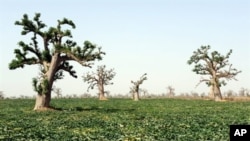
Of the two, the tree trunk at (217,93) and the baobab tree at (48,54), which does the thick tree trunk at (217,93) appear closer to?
the tree trunk at (217,93)

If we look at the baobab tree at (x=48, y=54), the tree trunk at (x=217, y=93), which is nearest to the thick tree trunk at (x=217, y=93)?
the tree trunk at (x=217, y=93)

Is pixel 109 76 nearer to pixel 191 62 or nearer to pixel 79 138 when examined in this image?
pixel 191 62

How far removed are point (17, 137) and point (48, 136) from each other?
5.12ft

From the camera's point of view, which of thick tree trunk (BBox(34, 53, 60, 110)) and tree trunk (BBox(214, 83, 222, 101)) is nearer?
thick tree trunk (BBox(34, 53, 60, 110))

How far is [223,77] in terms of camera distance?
247ft

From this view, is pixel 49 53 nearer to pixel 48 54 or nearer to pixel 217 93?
pixel 48 54

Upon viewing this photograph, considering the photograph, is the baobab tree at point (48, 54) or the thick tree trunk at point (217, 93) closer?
the baobab tree at point (48, 54)

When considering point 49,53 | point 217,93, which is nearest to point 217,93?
point 217,93

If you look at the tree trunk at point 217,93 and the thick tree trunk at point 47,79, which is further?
the tree trunk at point 217,93

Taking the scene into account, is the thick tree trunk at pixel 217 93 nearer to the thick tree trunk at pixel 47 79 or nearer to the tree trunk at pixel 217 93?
the tree trunk at pixel 217 93

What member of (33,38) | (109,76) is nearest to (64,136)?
(33,38)

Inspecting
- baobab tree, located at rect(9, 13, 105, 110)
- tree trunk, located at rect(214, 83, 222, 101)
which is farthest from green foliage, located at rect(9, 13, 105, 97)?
tree trunk, located at rect(214, 83, 222, 101)

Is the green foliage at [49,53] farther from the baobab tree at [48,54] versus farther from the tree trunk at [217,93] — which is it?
the tree trunk at [217,93]

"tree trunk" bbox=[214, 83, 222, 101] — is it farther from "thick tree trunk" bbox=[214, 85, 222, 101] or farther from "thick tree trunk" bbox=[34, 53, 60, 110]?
"thick tree trunk" bbox=[34, 53, 60, 110]
